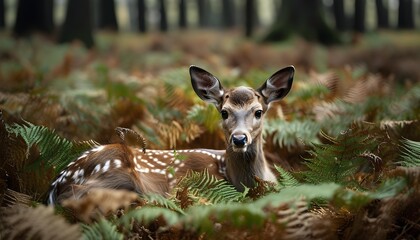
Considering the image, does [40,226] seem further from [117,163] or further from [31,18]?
[31,18]

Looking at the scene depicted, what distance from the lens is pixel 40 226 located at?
267 centimetres

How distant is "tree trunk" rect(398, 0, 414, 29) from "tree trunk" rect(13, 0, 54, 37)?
24.0 meters

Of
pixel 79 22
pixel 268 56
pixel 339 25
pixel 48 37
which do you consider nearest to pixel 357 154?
pixel 268 56

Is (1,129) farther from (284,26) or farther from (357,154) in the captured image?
(284,26)

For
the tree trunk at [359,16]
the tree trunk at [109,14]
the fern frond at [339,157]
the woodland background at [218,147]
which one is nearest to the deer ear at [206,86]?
the woodland background at [218,147]

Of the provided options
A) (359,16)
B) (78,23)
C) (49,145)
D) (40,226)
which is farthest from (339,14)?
(40,226)

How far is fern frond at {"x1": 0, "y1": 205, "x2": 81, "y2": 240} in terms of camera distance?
2.65 m

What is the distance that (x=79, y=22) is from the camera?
60.4 ft

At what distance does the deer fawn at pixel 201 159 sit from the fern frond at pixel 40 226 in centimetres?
76

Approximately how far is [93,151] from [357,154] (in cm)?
183

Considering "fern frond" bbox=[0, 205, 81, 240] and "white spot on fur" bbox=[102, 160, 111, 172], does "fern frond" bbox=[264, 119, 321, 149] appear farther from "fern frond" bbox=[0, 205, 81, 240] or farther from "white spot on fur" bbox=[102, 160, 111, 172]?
"fern frond" bbox=[0, 205, 81, 240]

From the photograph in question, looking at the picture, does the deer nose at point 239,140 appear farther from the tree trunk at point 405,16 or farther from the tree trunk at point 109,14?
the tree trunk at point 405,16

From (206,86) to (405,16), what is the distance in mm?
37051

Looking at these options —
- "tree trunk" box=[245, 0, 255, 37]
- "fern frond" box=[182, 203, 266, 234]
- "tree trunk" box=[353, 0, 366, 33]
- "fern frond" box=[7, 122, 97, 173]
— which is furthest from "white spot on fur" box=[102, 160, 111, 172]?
"tree trunk" box=[353, 0, 366, 33]
